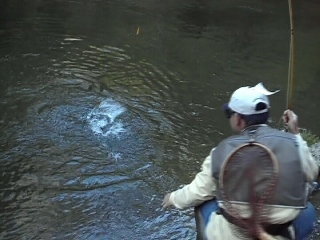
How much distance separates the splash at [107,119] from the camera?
604 cm

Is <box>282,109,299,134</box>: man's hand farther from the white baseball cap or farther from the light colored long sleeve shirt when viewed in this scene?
the white baseball cap

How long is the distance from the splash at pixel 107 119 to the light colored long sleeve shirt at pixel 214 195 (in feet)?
9.28

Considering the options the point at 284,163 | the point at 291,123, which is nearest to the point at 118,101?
the point at 291,123

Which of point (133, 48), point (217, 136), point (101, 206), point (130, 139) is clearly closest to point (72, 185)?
point (101, 206)

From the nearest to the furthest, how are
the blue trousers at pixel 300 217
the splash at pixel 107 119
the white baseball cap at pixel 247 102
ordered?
the white baseball cap at pixel 247 102 → the blue trousers at pixel 300 217 → the splash at pixel 107 119

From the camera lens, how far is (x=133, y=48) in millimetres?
8797

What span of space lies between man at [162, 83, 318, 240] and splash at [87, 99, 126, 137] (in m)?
2.86

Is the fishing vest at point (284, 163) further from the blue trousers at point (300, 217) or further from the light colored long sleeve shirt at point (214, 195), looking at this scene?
the blue trousers at point (300, 217)

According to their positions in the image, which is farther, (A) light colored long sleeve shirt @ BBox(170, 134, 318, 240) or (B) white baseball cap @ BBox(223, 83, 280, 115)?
(B) white baseball cap @ BBox(223, 83, 280, 115)

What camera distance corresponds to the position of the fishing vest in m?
2.64

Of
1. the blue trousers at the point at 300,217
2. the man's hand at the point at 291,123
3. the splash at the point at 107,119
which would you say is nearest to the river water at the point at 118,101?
the splash at the point at 107,119

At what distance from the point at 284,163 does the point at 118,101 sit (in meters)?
4.33

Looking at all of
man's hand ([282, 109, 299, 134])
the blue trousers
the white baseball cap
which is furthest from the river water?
the white baseball cap

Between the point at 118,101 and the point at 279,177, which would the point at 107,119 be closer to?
the point at 118,101
